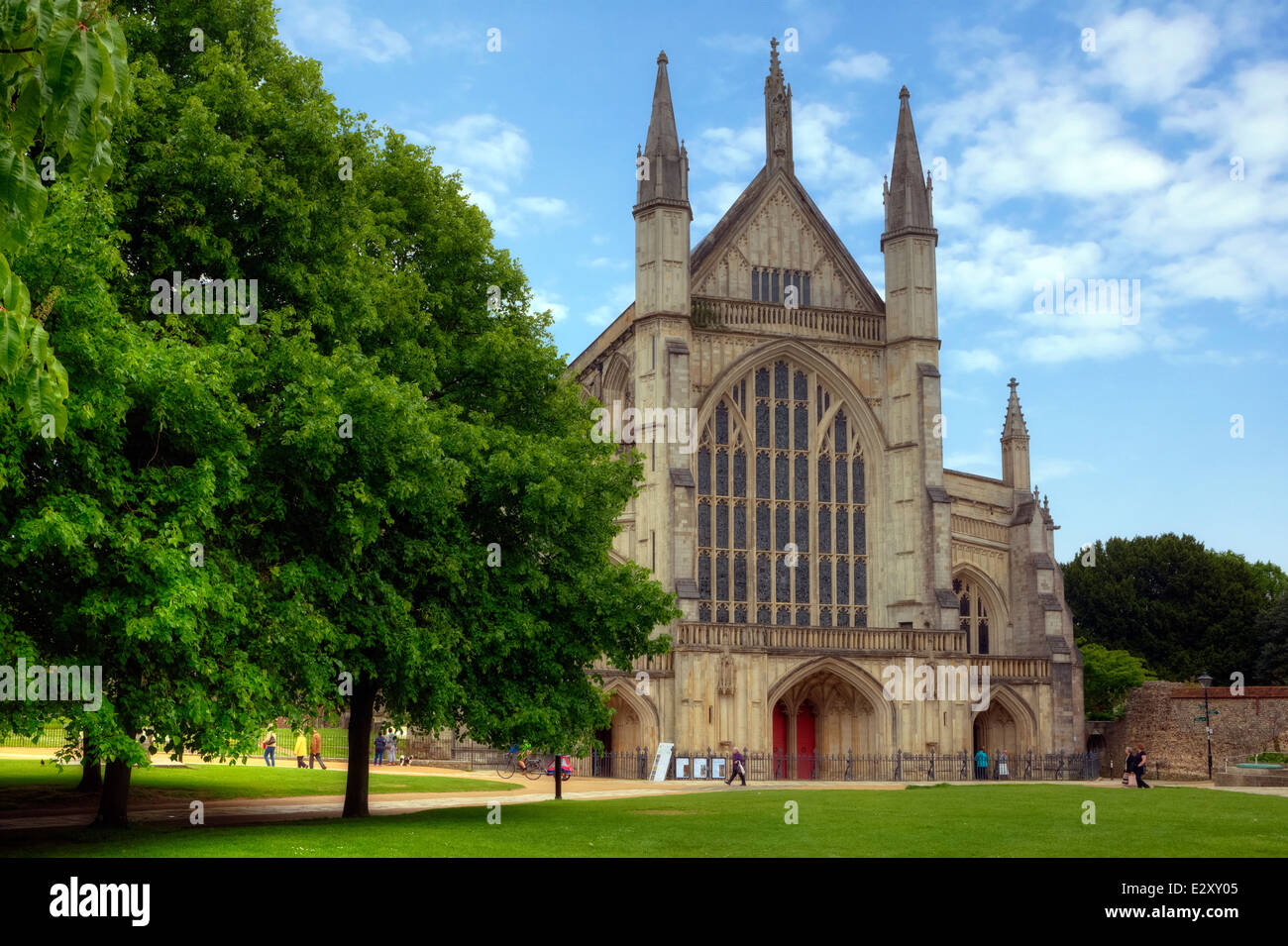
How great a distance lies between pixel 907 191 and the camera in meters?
48.1

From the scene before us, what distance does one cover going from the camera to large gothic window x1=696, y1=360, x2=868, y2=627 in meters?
45.4

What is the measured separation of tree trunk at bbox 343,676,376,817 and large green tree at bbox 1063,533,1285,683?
52.7 m

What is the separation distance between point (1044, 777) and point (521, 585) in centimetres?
2862

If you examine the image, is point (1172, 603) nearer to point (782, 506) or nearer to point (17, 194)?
point (782, 506)

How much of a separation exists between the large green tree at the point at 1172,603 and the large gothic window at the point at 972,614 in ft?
65.0

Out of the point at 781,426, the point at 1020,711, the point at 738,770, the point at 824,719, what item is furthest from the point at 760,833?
the point at 781,426

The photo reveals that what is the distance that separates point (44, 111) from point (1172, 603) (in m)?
68.6

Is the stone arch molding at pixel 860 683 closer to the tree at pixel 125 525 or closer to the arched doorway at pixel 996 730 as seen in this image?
the arched doorway at pixel 996 730

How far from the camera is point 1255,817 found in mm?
20797

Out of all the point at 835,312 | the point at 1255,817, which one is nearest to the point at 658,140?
the point at 835,312

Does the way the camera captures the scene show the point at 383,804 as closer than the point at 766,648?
Yes

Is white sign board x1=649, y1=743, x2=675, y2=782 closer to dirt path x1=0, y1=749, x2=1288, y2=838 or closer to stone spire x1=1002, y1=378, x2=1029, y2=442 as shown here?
dirt path x1=0, y1=749, x2=1288, y2=838
